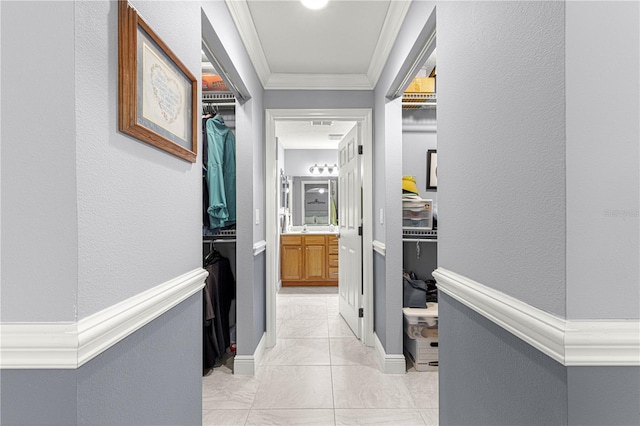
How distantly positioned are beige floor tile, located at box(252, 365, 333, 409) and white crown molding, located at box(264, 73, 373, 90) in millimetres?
2325

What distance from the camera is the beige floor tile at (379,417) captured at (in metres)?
1.90

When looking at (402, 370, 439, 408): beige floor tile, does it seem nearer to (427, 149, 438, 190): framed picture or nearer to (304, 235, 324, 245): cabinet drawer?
(427, 149, 438, 190): framed picture

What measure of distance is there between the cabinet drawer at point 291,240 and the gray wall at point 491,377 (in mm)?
3983

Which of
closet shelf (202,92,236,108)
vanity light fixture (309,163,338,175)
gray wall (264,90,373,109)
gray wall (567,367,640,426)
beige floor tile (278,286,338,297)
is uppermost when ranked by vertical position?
→ gray wall (264,90,373,109)

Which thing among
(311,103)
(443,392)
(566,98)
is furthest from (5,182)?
(311,103)

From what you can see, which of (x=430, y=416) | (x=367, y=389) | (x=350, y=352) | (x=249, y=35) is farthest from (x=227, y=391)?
(x=249, y=35)

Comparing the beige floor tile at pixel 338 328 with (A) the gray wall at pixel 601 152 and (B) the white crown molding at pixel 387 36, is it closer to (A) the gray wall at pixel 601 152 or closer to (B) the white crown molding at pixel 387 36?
(B) the white crown molding at pixel 387 36

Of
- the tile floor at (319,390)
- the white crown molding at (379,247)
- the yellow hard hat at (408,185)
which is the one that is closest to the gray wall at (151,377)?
the tile floor at (319,390)

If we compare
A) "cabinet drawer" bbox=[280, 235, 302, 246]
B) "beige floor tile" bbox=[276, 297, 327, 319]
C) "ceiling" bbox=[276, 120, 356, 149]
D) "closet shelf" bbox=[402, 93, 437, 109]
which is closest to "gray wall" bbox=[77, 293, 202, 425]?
"closet shelf" bbox=[402, 93, 437, 109]

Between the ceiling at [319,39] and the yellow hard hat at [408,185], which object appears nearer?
the ceiling at [319,39]

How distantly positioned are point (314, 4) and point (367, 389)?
244cm

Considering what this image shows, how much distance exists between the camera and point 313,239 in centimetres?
532

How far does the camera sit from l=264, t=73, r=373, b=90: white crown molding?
288 cm

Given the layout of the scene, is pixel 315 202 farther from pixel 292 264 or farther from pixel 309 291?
pixel 309 291
